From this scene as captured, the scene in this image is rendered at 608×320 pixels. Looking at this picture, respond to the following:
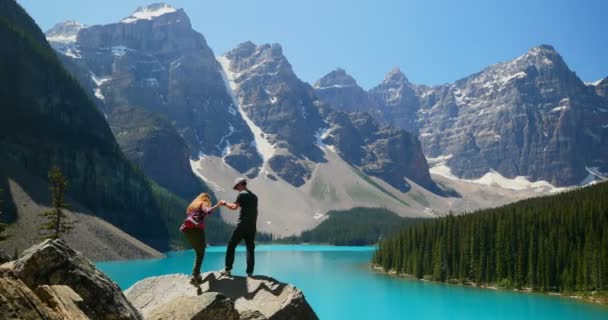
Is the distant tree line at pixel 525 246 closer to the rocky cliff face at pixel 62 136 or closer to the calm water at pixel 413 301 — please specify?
the calm water at pixel 413 301

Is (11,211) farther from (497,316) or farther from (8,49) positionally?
(497,316)

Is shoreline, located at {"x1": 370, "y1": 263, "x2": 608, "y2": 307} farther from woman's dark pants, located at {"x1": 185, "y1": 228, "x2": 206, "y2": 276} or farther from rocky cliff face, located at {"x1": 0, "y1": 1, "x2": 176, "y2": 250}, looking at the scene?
rocky cliff face, located at {"x1": 0, "y1": 1, "x2": 176, "y2": 250}

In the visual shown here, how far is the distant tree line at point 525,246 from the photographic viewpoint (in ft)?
257

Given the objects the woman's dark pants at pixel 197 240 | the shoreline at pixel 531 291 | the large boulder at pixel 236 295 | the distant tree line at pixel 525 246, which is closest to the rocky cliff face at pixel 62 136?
the shoreline at pixel 531 291

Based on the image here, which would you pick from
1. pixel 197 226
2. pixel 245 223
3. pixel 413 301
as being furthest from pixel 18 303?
pixel 413 301

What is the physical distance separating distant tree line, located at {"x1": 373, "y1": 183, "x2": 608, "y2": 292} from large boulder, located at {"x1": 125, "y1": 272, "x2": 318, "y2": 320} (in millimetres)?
71178

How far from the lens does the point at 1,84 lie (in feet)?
477

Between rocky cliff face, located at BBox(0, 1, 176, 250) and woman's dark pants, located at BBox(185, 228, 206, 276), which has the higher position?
rocky cliff face, located at BBox(0, 1, 176, 250)

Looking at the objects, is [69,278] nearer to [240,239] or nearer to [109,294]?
[109,294]

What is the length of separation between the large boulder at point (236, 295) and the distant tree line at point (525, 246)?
71.2 m

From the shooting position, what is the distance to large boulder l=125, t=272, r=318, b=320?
46.2ft

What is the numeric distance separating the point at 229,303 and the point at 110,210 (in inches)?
6308

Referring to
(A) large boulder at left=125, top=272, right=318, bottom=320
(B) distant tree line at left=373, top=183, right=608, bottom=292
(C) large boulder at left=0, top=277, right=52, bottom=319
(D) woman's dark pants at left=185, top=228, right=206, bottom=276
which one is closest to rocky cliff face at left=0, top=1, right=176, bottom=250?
(B) distant tree line at left=373, top=183, right=608, bottom=292

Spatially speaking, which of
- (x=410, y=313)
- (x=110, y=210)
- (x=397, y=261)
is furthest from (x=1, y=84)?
(x=410, y=313)
